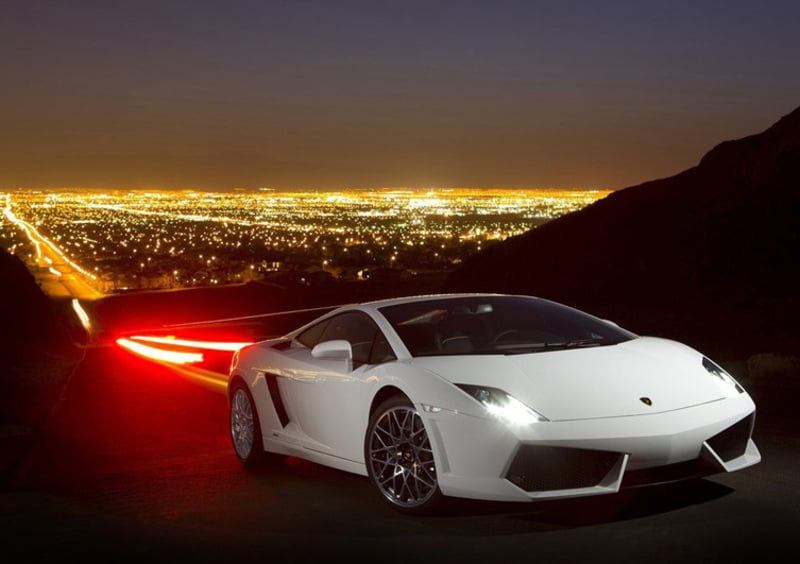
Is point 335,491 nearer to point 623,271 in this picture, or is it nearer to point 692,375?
point 692,375

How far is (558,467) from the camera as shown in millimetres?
7109

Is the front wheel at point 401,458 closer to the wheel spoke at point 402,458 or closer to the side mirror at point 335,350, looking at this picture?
the wheel spoke at point 402,458

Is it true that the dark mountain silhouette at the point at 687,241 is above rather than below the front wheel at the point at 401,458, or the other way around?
below

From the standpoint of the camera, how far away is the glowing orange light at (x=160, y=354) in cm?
1956

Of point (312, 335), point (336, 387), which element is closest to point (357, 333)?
point (312, 335)

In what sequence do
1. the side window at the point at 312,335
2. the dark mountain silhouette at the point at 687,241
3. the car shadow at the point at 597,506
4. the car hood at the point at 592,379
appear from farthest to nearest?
the dark mountain silhouette at the point at 687,241, the side window at the point at 312,335, the car shadow at the point at 597,506, the car hood at the point at 592,379

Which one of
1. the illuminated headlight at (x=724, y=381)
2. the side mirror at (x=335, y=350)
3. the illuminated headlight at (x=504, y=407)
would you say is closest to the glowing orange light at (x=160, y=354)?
the side mirror at (x=335, y=350)

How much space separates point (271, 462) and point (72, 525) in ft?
7.56

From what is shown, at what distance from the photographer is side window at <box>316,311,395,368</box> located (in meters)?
8.66

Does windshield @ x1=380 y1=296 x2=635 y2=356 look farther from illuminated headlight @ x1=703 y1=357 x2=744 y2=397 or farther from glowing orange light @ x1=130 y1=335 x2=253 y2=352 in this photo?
glowing orange light @ x1=130 y1=335 x2=253 y2=352

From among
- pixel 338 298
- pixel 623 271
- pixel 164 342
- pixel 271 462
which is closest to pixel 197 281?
pixel 338 298

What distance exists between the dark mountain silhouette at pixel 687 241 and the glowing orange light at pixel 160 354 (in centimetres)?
1494

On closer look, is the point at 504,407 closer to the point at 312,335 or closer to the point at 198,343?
the point at 312,335

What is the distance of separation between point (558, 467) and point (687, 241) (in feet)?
100
